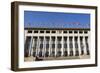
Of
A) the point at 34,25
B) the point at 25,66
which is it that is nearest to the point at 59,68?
the point at 25,66

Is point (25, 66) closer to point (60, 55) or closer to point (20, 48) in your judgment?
point (20, 48)

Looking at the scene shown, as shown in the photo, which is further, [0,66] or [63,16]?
[63,16]

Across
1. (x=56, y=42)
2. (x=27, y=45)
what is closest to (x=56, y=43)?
(x=56, y=42)

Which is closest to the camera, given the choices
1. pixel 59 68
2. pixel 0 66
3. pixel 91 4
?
pixel 0 66

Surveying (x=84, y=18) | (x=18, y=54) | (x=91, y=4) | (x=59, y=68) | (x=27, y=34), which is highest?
(x=91, y=4)

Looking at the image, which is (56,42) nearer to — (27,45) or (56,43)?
(56,43)

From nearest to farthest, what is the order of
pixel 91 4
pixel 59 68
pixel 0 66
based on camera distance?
pixel 0 66 < pixel 59 68 < pixel 91 4
